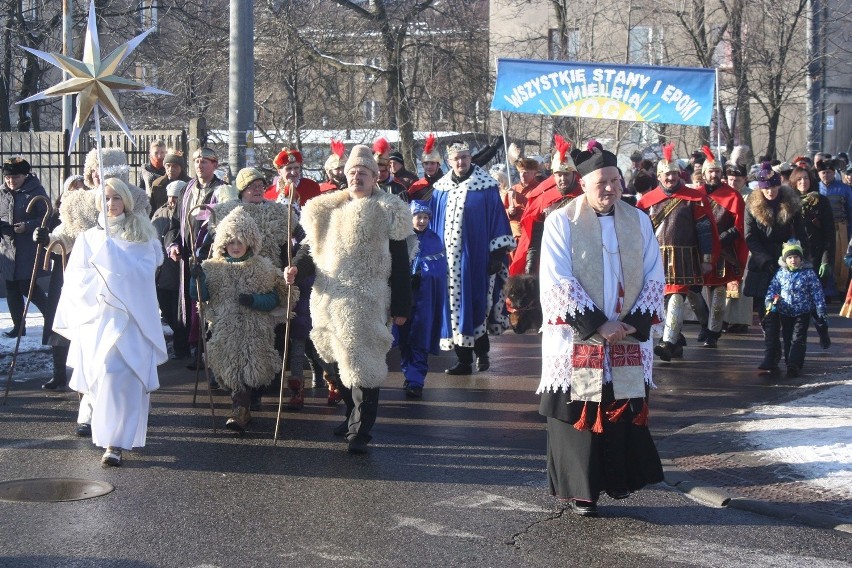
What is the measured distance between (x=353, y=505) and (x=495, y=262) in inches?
183

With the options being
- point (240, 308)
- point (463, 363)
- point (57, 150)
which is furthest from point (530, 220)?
point (57, 150)

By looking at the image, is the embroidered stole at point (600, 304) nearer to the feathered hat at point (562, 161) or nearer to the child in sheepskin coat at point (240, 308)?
the child in sheepskin coat at point (240, 308)

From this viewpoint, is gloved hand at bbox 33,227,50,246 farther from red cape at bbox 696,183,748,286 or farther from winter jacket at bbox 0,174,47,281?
red cape at bbox 696,183,748,286

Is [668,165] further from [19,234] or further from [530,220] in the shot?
[19,234]

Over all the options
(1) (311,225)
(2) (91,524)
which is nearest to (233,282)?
(1) (311,225)

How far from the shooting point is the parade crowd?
6273 mm

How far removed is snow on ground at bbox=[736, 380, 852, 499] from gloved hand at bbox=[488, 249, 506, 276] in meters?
2.74

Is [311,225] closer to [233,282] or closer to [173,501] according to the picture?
[233,282]

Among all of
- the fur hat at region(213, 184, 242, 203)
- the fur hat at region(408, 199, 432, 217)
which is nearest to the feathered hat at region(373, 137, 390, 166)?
the fur hat at region(408, 199, 432, 217)

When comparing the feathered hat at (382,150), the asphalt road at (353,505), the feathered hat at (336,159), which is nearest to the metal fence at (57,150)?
the feathered hat at (382,150)

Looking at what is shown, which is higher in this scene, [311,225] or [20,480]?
[311,225]

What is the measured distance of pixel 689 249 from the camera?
11570 millimetres

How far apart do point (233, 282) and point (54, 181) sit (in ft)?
30.3

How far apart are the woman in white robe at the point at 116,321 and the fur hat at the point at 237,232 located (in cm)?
68
